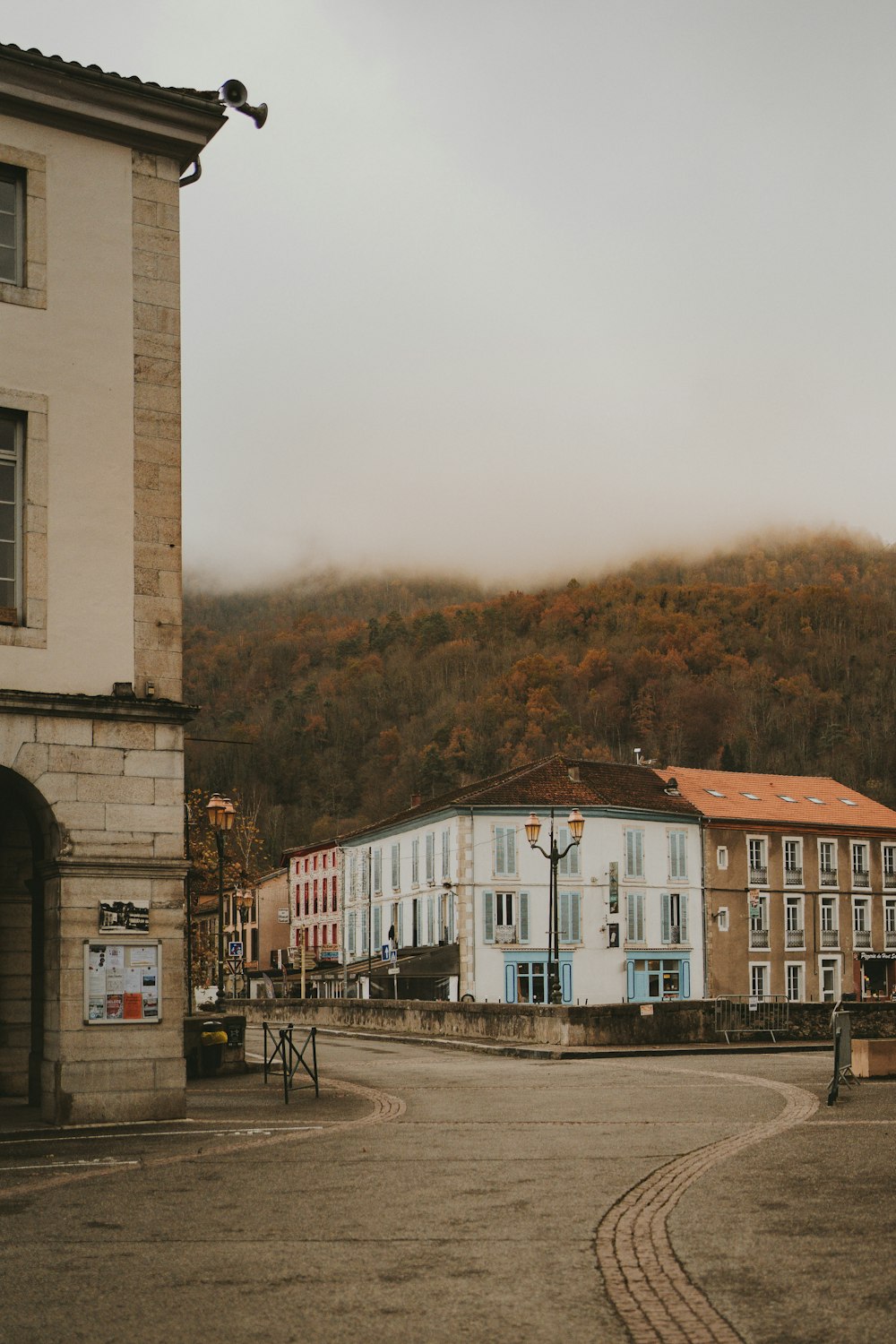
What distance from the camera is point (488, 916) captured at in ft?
207

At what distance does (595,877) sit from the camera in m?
63.9

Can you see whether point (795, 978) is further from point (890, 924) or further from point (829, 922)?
point (890, 924)

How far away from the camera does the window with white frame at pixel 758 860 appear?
222ft

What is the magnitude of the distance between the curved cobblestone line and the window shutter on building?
1659 inches

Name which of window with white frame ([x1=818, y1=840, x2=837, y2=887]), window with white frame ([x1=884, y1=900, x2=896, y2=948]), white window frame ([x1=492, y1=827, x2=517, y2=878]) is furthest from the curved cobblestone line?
window with white frame ([x1=884, y1=900, x2=896, y2=948])

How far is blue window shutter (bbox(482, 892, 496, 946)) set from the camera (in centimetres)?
6288

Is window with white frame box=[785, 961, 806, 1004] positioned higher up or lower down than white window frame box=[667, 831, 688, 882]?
lower down

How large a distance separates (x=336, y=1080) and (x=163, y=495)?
33.3 feet

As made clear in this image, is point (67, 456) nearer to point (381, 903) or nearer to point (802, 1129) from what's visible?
point (802, 1129)

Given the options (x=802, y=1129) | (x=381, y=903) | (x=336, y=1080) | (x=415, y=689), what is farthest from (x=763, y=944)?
(x=415, y=689)

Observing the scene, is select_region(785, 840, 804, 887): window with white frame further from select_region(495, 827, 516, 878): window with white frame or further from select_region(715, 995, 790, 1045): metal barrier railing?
select_region(715, 995, 790, 1045): metal barrier railing

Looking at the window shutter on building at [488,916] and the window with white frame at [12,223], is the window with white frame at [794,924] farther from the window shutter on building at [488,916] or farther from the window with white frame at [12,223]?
the window with white frame at [12,223]

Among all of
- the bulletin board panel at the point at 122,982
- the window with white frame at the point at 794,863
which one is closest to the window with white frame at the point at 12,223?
the bulletin board panel at the point at 122,982

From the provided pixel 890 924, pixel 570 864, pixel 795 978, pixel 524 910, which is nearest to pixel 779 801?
pixel 890 924
